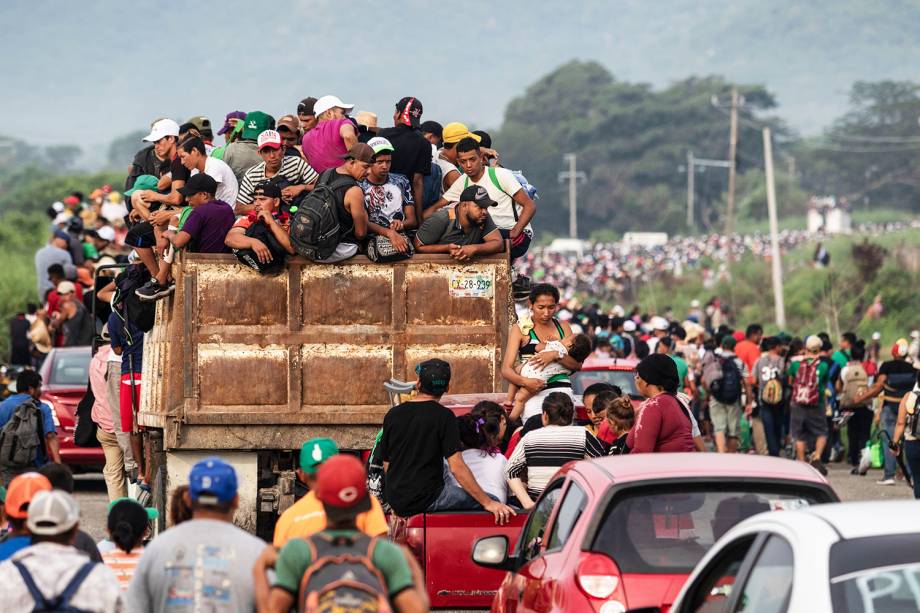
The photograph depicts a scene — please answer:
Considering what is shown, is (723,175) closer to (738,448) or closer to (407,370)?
(738,448)

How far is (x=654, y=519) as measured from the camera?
7367mm

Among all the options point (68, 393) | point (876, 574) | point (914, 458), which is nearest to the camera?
point (876, 574)

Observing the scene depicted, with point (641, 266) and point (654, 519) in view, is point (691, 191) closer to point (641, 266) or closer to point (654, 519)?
point (641, 266)

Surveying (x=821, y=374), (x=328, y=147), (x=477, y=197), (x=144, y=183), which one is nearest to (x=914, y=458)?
(x=821, y=374)

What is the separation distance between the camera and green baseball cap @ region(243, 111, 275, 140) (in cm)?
1441

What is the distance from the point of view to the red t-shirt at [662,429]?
33.6 feet

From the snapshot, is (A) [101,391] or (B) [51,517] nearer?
(B) [51,517]

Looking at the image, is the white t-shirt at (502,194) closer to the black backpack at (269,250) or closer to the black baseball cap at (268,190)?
the black baseball cap at (268,190)

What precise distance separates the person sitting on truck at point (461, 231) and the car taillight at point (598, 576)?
5441mm

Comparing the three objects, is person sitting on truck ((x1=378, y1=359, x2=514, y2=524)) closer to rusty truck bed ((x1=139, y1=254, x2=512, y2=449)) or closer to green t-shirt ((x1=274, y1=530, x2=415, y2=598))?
rusty truck bed ((x1=139, y1=254, x2=512, y2=449))

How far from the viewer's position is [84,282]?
2433 centimetres

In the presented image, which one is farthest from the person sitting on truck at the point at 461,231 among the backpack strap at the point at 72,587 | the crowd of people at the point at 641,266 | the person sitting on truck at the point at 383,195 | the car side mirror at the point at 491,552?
the crowd of people at the point at 641,266

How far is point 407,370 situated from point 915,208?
501 feet

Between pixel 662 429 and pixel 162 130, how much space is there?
6578mm
